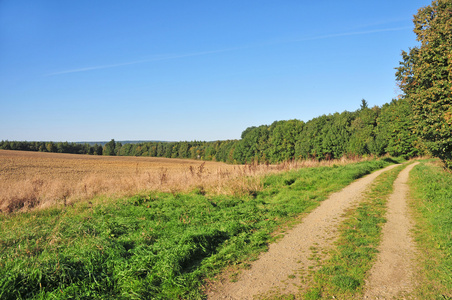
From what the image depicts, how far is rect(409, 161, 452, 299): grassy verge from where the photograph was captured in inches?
165

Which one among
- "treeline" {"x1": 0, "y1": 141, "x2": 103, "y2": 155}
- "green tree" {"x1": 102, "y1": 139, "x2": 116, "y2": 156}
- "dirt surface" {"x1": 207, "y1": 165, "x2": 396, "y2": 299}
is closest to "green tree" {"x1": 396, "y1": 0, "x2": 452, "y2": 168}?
"dirt surface" {"x1": 207, "y1": 165, "x2": 396, "y2": 299}

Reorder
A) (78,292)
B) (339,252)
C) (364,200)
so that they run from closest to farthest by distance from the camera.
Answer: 1. (78,292)
2. (339,252)
3. (364,200)

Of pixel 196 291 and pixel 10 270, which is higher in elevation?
pixel 10 270

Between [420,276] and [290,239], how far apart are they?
2656mm

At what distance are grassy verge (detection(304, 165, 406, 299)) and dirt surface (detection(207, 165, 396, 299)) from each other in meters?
0.25

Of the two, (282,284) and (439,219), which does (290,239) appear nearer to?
(282,284)

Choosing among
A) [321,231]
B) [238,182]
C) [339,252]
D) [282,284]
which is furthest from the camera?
[238,182]

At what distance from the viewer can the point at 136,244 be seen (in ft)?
20.5

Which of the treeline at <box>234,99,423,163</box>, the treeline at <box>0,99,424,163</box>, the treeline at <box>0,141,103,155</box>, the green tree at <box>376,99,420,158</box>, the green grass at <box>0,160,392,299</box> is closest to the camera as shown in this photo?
the green grass at <box>0,160,392,299</box>

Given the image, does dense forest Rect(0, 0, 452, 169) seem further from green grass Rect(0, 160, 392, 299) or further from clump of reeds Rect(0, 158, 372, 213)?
clump of reeds Rect(0, 158, 372, 213)

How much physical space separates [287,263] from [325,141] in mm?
49527

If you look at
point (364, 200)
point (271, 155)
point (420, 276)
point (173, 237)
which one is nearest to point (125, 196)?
point (173, 237)

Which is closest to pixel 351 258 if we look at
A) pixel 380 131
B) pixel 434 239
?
pixel 434 239

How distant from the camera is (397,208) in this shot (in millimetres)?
9234
